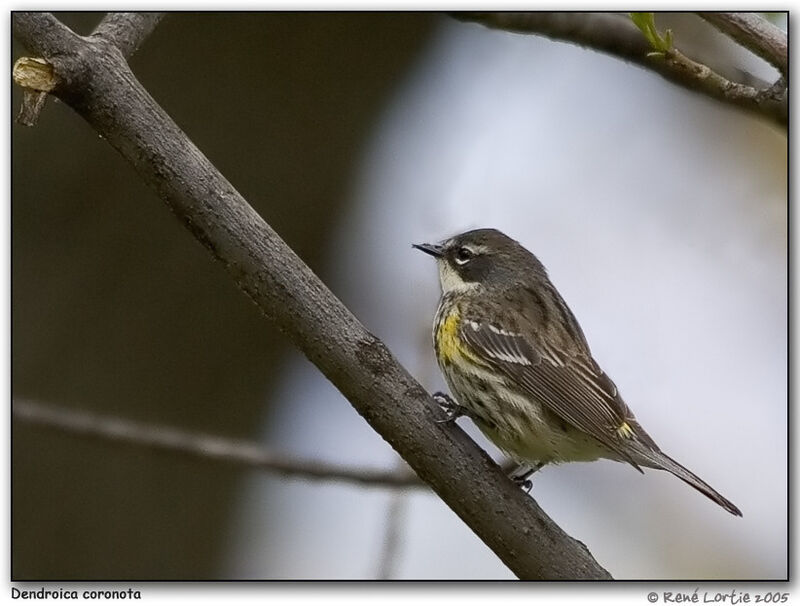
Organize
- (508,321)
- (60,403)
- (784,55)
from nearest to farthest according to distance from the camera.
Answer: (784,55) < (508,321) < (60,403)

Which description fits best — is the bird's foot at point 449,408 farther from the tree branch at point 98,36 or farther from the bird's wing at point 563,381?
the tree branch at point 98,36

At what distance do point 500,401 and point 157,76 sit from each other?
2.40m

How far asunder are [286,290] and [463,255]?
74.9 inches

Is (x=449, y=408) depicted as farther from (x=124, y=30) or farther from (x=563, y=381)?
(x=124, y=30)

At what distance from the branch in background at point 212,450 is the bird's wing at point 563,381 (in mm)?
584

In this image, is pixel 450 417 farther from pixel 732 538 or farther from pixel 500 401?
pixel 732 538

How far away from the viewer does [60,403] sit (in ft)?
16.4

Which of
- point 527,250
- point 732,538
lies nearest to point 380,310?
point 527,250

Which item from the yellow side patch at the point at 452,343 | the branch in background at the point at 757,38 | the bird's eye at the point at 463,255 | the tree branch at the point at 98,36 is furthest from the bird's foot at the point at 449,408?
the tree branch at the point at 98,36

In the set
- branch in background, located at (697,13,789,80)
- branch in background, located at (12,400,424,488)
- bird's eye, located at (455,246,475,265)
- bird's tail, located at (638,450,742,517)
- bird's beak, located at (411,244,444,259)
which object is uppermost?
branch in background, located at (697,13,789,80)

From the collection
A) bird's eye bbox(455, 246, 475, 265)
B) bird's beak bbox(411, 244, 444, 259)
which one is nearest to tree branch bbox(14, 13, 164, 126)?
bird's beak bbox(411, 244, 444, 259)

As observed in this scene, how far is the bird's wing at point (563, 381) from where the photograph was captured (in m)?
3.80

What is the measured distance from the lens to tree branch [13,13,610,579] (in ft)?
9.57

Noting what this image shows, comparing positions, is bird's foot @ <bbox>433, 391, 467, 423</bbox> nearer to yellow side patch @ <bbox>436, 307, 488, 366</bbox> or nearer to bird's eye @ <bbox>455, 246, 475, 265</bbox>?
yellow side patch @ <bbox>436, 307, 488, 366</bbox>
